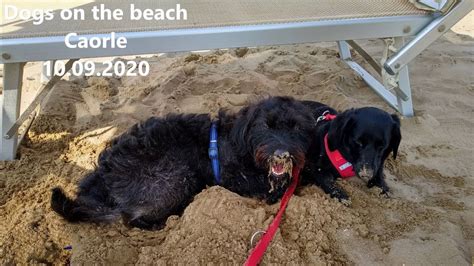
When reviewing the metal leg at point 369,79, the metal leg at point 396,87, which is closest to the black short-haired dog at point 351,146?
the metal leg at point 396,87

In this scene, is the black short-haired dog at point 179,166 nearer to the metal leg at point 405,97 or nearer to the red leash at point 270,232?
the red leash at point 270,232

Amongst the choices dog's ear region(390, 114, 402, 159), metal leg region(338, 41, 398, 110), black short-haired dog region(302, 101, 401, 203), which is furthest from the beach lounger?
dog's ear region(390, 114, 402, 159)

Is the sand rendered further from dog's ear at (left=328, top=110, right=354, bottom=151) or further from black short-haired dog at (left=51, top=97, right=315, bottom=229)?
dog's ear at (left=328, top=110, right=354, bottom=151)

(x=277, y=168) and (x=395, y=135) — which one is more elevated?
(x=395, y=135)

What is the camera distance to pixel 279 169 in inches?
100

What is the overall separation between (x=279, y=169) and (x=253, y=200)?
0.32 m

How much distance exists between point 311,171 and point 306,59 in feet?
6.94

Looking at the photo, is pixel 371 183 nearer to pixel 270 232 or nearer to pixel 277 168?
pixel 277 168

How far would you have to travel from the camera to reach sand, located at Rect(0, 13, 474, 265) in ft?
7.66

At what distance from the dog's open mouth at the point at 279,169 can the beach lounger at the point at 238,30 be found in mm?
1061

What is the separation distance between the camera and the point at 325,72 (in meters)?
4.39

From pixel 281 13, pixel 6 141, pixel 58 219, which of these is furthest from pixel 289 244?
pixel 6 141

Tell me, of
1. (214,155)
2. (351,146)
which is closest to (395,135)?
(351,146)

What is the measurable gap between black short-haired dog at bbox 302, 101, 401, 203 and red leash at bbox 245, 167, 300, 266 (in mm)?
190
